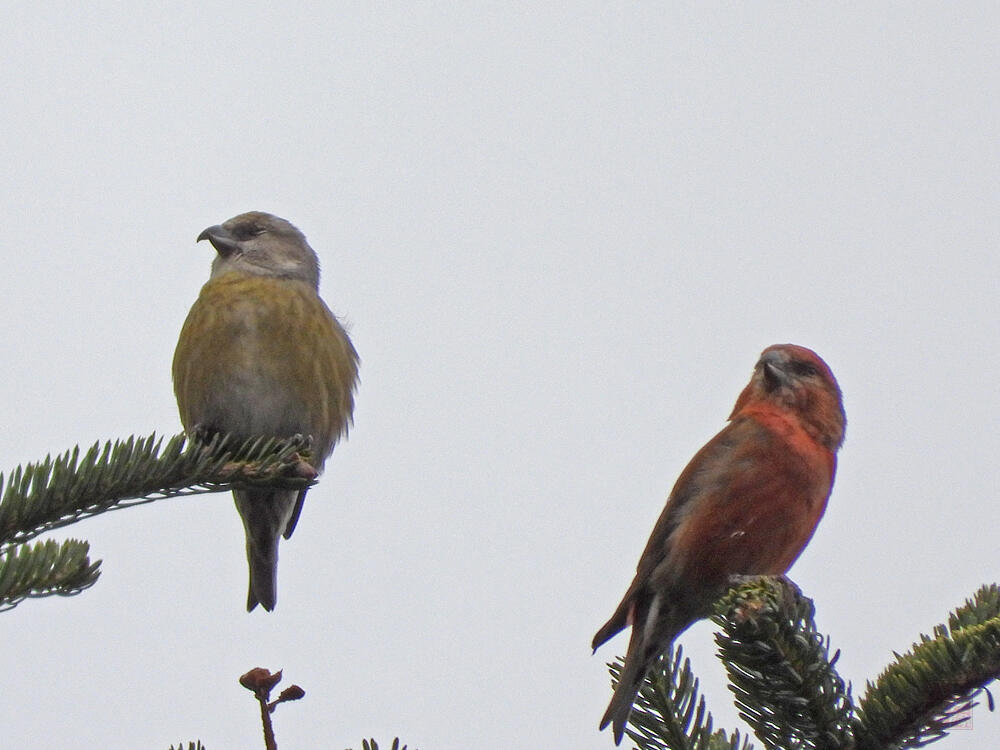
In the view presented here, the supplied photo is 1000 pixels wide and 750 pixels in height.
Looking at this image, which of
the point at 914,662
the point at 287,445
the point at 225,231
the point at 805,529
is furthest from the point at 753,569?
the point at 225,231

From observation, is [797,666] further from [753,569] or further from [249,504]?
[249,504]

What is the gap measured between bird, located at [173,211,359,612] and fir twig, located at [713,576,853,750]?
300cm

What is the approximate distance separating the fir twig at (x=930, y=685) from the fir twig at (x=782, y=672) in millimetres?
71

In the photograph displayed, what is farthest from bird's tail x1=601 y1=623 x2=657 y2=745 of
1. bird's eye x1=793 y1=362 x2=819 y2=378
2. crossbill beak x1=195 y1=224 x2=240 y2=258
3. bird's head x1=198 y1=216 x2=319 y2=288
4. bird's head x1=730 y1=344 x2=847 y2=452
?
crossbill beak x1=195 y1=224 x2=240 y2=258

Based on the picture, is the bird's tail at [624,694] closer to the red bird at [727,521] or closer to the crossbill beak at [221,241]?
the red bird at [727,521]

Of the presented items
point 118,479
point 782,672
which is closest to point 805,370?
point 782,672

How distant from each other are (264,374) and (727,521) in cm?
209

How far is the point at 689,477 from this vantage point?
4.71 meters

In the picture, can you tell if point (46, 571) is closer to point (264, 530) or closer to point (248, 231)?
point (264, 530)

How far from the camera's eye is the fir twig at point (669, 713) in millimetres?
2553

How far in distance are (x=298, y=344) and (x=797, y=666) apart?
11.1 feet

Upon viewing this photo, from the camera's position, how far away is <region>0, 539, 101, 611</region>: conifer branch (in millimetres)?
2125

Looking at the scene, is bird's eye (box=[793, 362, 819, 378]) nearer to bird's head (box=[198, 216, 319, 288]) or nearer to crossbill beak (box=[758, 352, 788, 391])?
crossbill beak (box=[758, 352, 788, 391])

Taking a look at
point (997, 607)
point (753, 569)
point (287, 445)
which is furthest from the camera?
point (753, 569)
